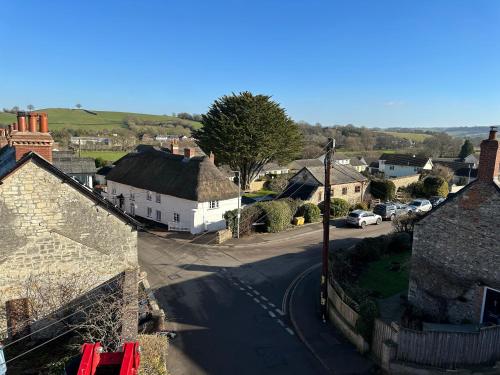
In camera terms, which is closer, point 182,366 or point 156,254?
point 182,366

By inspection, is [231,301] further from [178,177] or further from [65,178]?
[178,177]

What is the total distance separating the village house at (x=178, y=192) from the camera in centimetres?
3231

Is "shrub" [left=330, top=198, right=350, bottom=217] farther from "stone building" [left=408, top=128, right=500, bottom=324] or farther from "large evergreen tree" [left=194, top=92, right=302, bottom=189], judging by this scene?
"stone building" [left=408, top=128, right=500, bottom=324]

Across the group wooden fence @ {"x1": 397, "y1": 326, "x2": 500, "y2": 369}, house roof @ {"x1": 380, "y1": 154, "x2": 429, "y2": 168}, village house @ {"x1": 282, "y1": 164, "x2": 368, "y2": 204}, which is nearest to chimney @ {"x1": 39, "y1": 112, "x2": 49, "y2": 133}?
wooden fence @ {"x1": 397, "y1": 326, "x2": 500, "y2": 369}

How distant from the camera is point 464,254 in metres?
16.3

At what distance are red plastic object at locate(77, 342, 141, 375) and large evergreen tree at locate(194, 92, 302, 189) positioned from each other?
43.4 metres

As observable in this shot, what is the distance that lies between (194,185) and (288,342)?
1900 centimetres

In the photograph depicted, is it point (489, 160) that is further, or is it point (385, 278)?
point (385, 278)

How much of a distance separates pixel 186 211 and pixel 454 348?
23446 mm

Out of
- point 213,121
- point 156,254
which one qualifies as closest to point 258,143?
point 213,121

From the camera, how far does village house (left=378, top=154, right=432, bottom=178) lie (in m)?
69.5

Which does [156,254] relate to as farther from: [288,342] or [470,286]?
[470,286]

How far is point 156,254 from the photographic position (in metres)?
27.1

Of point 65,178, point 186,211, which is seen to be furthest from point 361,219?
point 65,178
